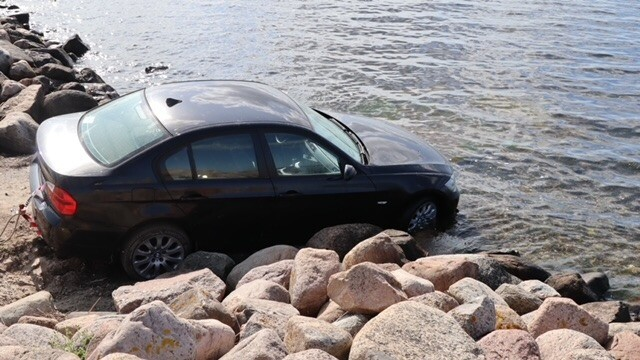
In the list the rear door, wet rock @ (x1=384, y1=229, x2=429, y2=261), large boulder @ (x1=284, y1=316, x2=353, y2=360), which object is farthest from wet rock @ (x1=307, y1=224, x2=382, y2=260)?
large boulder @ (x1=284, y1=316, x2=353, y2=360)

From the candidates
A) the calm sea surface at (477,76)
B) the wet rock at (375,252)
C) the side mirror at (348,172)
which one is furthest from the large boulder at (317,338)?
the calm sea surface at (477,76)

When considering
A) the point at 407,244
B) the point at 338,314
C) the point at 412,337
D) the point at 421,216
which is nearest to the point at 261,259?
the point at 407,244

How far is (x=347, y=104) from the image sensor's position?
16.1m

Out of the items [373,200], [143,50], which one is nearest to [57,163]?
[373,200]

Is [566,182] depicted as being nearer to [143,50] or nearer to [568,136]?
[568,136]

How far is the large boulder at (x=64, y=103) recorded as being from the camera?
13405mm

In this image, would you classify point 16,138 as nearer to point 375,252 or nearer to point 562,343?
point 375,252

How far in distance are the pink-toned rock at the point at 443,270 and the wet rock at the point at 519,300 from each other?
0.38 meters

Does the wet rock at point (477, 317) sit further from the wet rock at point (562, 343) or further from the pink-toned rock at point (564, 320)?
the pink-toned rock at point (564, 320)

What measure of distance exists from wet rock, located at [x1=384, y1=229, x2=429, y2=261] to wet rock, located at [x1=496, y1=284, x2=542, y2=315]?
1.26 metres

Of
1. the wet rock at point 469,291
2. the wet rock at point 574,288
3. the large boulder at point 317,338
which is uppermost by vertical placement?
the large boulder at point 317,338

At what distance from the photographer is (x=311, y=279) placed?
24.5ft

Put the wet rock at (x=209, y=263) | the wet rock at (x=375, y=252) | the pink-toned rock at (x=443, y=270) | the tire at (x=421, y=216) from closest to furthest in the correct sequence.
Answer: the pink-toned rock at (x=443, y=270) < the wet rock at (x=375, y=252) < the wet rock at (x=209, y=263) < the tire at (x=421, y=216)

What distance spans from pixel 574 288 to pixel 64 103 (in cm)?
828
